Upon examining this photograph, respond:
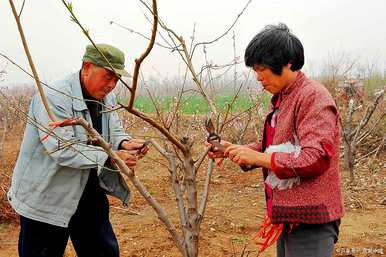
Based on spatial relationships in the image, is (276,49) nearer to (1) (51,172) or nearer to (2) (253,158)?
(2) (253,158)

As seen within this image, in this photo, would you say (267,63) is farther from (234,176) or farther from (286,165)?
(234,176)

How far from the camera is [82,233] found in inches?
103

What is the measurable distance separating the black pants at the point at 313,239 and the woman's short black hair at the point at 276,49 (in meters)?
0.64

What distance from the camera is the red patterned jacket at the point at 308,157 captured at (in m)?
1.62

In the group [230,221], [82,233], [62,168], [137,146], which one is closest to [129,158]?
[137,146]

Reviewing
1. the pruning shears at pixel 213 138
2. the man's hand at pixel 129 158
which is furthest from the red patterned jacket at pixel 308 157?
the man's hand at pixel 129 158

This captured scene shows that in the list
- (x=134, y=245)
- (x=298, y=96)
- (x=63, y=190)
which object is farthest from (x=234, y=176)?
(x=298, y=96)

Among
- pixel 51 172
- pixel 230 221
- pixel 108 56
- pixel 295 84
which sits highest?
pixel 108 56

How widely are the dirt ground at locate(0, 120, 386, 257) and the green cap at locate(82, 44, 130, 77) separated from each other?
1.28 meters

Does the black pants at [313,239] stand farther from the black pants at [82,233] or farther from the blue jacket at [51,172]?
the black pants at [82,233]

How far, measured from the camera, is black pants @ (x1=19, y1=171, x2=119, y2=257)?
2.37 m

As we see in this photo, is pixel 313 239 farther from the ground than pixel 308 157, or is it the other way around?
pixel 308 157

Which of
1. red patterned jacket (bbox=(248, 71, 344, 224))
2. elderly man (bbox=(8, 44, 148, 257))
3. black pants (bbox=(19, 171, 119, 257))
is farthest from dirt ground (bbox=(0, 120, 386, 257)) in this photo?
red patterned jacket (bbox=(248, 71, 344, 224))

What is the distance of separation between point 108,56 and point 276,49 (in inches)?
38.7
